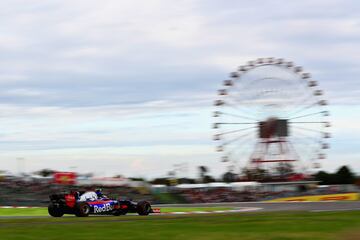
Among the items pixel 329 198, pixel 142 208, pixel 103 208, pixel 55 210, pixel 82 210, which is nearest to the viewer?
pixel 82 210

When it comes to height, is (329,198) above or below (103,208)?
above

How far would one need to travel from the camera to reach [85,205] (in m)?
28.2

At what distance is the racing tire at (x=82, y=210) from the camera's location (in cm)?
2795

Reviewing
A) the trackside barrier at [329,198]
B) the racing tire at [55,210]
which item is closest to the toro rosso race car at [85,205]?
the racing tire at [55,210]

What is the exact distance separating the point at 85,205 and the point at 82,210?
0.96 ft

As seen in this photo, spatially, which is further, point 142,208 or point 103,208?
point 142,208

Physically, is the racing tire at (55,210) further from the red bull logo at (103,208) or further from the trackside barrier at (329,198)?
the trackside barrier at (329,198)

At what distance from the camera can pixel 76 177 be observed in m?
64.8

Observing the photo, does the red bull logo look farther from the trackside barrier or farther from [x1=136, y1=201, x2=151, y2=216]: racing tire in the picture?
the trackside barrier

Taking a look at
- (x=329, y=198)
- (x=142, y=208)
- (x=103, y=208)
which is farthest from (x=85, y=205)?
(x=329, y=198)

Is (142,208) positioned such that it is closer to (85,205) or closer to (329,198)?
(85,205)

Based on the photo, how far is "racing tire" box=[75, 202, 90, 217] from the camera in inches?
1101

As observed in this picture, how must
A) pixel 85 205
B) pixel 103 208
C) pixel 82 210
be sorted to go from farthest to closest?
pixel 103 208 < pixel 85 205 < pixel 82 210

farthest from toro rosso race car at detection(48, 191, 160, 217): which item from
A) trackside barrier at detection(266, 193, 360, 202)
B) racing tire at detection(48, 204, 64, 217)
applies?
trackside barrier at detection(266, 193, 360, 202)
